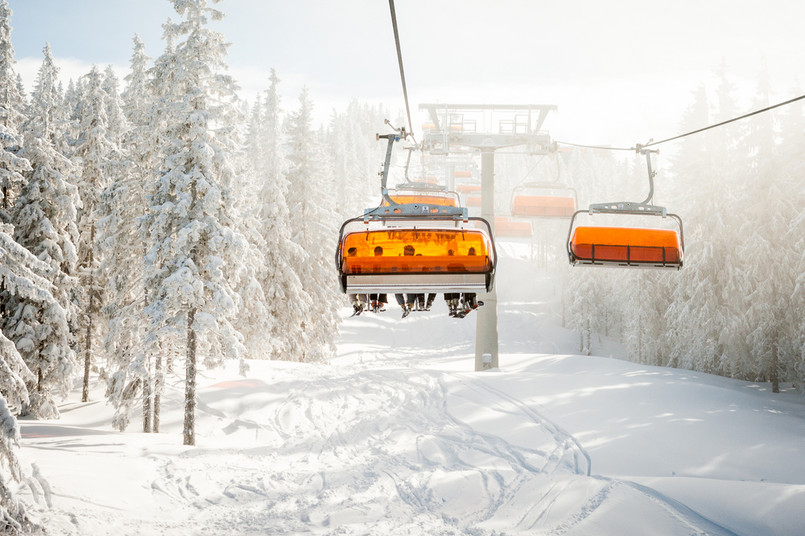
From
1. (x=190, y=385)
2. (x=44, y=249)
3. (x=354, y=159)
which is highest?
(x=354, y=159)

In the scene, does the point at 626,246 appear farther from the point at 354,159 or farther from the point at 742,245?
the point at 354,159

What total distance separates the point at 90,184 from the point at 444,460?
23.3 meters

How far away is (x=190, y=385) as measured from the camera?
644 inches

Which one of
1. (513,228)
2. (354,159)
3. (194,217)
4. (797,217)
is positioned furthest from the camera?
(354,159)

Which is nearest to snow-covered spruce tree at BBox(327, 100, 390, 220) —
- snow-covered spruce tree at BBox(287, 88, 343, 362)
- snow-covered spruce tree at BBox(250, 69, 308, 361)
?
snow-covered spruce tree at BBox(287, 88, 343, 362)

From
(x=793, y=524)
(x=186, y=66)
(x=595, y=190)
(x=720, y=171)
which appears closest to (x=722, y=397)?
(x=793, y=524)

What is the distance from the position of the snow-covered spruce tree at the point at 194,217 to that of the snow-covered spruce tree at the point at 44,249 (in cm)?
860

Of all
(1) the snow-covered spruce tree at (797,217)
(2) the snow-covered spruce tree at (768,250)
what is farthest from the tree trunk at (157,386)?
(2) the snow-covered spruce tree at (768,250)

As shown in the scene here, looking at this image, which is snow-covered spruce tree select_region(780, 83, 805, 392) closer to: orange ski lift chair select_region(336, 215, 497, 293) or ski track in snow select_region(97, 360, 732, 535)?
ski track in snow select_region(97, 360, 732, 535)

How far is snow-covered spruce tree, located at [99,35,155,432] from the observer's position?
1712cm

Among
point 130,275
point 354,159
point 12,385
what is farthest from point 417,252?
point 354,159

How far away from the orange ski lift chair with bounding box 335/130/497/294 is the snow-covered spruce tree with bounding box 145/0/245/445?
1002 centimetres

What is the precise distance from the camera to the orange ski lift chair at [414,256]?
6.71m

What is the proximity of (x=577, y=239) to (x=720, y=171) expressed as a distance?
26400mm
